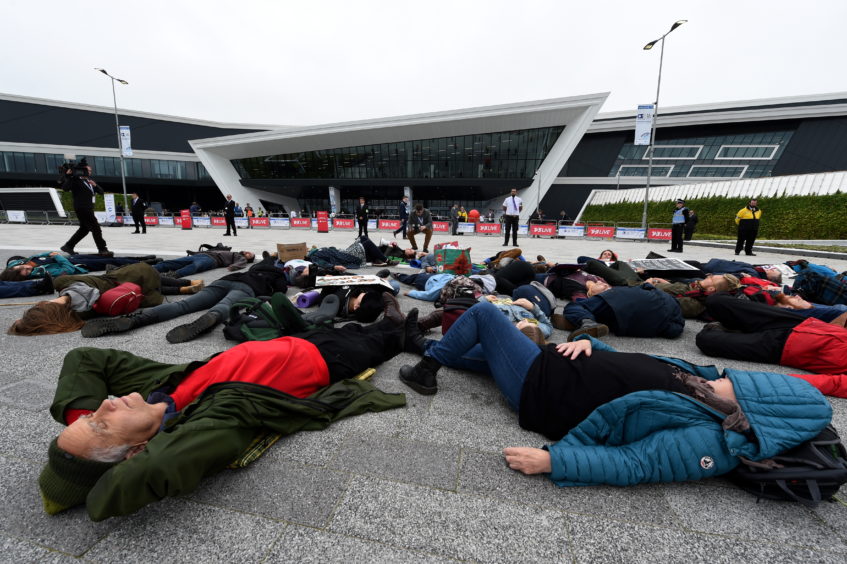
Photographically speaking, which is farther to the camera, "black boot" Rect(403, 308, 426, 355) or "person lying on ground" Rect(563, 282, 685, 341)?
"person lying on ground" Rect(563, 282, 685, 341)

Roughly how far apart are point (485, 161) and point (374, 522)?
38936mm

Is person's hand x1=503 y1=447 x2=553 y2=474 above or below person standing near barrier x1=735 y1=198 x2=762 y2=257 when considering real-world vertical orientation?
below

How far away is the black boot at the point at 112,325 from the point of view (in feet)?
11.7

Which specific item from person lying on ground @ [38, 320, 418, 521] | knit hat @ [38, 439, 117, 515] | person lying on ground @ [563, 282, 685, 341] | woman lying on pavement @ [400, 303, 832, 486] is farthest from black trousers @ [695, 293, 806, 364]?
knit hat @ [38, 439, 117, 515]

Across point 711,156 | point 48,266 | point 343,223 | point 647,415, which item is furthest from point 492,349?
point 711,156

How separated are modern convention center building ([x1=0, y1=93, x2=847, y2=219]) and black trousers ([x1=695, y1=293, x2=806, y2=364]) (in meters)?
31.9

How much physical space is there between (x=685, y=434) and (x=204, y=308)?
5144 mm

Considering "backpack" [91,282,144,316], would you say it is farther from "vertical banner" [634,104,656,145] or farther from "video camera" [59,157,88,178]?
"vertical banner" [634,104,656,145]

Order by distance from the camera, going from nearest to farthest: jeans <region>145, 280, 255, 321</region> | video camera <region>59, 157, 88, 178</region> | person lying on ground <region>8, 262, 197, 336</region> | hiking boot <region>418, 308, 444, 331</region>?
person lying on ground <region>8, 262, 197, 336</region>, hiking boot <region>418, 308, 444, 331</region>, jeans <region>145, 280, 255, 321</region>, video camera <region>59, 157, 88, 178</region>

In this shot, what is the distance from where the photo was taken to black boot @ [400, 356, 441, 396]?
8.48 ft

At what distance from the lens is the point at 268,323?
3.44 metres

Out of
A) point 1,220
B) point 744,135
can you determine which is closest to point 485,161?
point 744,135

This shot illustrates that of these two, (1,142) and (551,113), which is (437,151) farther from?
(1,142)

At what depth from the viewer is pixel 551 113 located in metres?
31.1
